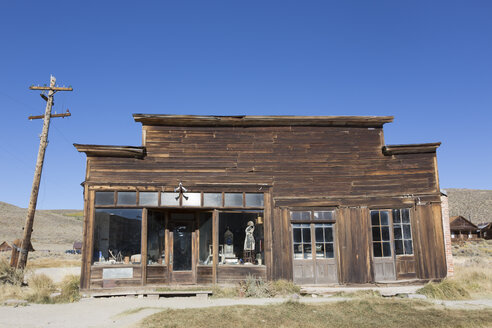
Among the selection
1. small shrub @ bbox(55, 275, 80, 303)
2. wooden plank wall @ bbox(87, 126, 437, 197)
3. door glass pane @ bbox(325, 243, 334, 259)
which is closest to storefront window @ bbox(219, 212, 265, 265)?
wooden plank wall @ bbox(87, 126, 437, 197)

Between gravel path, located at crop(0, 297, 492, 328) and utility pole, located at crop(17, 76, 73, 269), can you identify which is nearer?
gravel path, located at crop(0, 297, 492, 328)

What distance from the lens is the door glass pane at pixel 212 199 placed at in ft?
47.4

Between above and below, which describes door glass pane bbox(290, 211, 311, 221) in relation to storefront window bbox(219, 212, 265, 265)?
above

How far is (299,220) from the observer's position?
14.6 meters

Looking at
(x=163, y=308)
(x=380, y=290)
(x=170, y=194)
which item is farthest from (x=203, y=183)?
(x=380, y=290)

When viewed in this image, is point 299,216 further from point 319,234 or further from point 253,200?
point 253,200

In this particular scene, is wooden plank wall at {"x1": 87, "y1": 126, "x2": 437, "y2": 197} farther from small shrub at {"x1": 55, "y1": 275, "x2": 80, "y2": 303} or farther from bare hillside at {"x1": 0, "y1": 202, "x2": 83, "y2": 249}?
bare hillside at {"x1": 0, "y1": 202, "x2": 83, "y2": 249}

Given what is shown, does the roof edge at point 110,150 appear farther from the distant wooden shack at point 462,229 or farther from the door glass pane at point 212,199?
the distant wooden shack at point 462,229

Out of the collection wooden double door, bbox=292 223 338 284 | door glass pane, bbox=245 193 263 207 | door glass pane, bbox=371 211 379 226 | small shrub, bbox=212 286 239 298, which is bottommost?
small shrub, bbox=212 286 239 298

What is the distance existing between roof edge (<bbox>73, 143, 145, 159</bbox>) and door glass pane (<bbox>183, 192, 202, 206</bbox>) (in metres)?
2.12

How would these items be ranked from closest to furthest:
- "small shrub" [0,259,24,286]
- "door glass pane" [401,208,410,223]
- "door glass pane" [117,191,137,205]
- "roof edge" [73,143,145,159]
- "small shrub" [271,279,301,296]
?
"small shrub" [271,279,301,296]
"roof edge" [73,143,145,159]
"door glass pane" [117,191,137,205]
"small shrub" [0,259,24,286]
"door glass pane" [401,208,410,223]

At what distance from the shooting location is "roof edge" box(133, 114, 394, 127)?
48.0ft

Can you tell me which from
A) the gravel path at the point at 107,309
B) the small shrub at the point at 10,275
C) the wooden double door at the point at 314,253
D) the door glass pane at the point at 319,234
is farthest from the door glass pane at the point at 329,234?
the small shrub at the point at 10,275

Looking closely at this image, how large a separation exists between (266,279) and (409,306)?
4634mm
